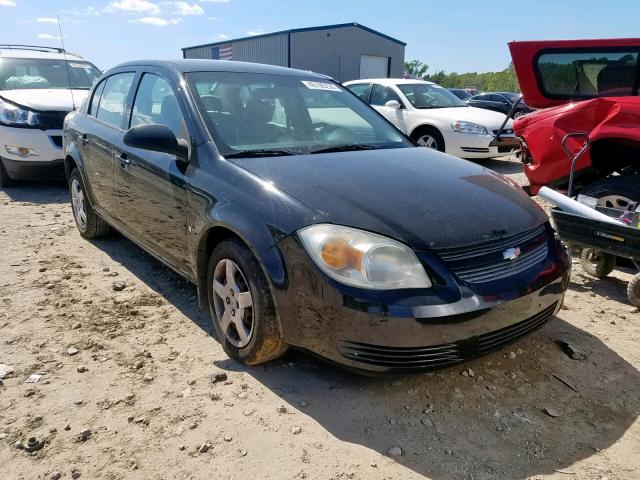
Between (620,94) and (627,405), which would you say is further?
(620,94)

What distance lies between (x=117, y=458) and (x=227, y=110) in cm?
199

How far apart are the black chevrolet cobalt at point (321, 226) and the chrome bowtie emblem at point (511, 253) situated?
0.4 inches

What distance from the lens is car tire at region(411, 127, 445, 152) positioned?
349 inches

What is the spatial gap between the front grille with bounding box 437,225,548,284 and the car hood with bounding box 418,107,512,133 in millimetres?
6494

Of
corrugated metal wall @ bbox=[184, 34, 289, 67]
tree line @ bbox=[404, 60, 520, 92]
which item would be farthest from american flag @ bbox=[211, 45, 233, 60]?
tree line @ bbox=[404, 60, 520, 92]

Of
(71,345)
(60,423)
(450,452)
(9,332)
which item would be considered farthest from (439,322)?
(9,332)

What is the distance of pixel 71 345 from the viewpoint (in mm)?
3057

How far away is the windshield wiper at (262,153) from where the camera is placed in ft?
9.48

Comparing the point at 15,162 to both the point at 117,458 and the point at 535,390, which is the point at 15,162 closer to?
the point at 117,458

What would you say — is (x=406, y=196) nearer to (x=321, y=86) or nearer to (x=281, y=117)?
(x=281, y=117)

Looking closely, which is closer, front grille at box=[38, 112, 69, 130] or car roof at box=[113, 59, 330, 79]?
car roof at box=[113, 59, 330, 79]

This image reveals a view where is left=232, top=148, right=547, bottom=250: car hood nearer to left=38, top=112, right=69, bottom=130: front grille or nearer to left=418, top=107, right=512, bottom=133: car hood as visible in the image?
left=38, top=112, right=69, bottom=130: front grille

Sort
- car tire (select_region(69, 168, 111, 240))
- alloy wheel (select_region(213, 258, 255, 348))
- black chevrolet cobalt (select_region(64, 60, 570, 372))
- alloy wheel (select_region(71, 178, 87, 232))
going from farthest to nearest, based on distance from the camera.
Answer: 1. alloy wheel (select_region(71, 178, 87, 232))
2. car tire (select_region(69, 168, 111, 240))
3. alloy wheel (select_region(213, 258, 255, 348))
4. black chevrolet cobalt (select_region(64, 60, 570, 372))

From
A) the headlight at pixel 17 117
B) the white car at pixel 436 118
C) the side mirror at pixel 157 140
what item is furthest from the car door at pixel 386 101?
the side mirror at pixel 157 140
